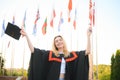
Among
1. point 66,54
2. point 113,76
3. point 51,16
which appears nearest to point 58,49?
point 66,54

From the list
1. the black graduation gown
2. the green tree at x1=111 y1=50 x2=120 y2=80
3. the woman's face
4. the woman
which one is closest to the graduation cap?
the woman

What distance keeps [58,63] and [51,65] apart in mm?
231

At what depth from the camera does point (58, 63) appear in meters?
6.51

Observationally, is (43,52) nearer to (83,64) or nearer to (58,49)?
(58,49)

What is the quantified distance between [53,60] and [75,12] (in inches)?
916

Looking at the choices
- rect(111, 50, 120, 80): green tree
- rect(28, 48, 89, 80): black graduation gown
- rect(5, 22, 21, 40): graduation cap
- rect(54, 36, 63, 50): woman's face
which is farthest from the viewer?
rect(111, 50, 120, 80): green tree

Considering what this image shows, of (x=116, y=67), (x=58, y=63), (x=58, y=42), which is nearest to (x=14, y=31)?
(x=58, y=42)

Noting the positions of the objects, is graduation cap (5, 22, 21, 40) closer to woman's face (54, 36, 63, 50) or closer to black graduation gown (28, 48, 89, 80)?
black graduation gown (28, 48, 89, 80)

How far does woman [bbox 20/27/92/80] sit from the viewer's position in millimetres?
6441

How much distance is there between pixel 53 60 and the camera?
661 centimetres

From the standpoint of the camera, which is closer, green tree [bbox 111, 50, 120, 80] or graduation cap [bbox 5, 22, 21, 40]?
graduation cap [bbox 5, 22, 21, 40]

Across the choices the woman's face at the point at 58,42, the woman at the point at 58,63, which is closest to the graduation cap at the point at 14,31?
the woman at the point at 58,63

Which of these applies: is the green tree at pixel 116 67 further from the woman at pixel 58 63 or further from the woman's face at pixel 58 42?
the woman's face at pixel 58 42

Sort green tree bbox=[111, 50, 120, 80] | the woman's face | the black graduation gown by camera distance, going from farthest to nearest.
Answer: green tree bbox=[111, 50, 120, 80]
the black graduation gown
the woman's face
